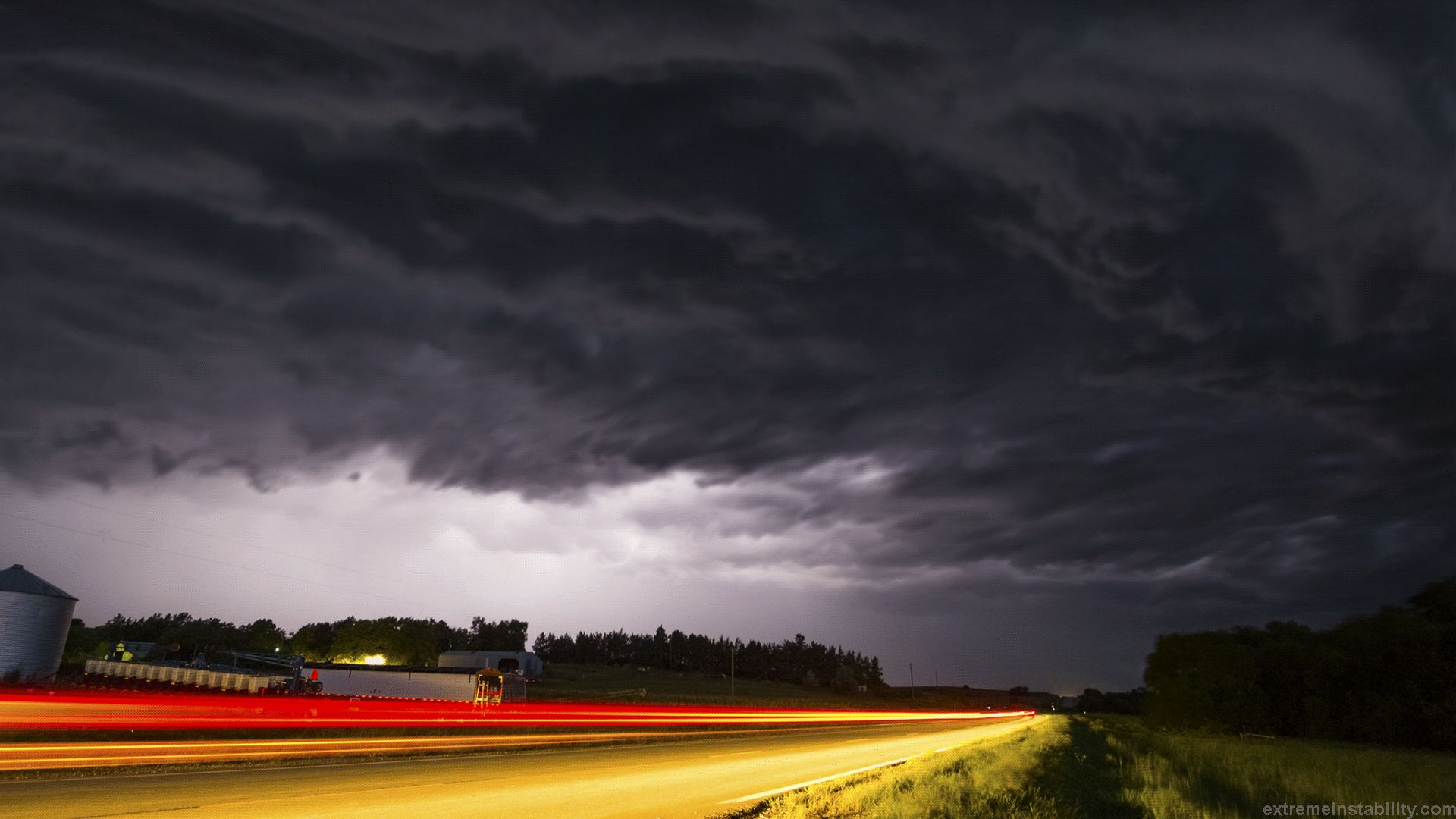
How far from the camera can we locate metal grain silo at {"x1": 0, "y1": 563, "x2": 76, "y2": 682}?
53.0 meters

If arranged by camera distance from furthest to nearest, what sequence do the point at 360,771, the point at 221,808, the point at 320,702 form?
the point at 320,702
the point at 360,771
the point at 221,808

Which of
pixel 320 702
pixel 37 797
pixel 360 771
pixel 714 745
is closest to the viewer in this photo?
pixel 37 797

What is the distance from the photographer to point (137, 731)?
25766 millimetres

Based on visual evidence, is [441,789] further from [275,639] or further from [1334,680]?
[275,639]

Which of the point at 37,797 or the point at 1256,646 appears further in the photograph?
the point at 1256,646

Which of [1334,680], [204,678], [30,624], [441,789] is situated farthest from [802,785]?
[1334,680]

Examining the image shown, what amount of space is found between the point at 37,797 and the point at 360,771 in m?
6.16

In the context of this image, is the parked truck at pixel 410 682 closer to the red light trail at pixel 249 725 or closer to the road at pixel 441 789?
the red light trail at pixel 249 725

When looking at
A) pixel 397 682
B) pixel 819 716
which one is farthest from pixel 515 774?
pixel 819 716

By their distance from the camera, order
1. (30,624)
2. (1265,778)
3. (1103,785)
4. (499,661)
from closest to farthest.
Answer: (1103,785), (1265,778), (30,624), (499,661)

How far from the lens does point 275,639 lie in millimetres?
148000

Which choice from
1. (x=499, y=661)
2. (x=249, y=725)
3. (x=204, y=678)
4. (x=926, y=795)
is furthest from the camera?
(x=499, y=661)

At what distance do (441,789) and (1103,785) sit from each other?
17947mm

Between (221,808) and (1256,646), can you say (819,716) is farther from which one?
(221,808)
